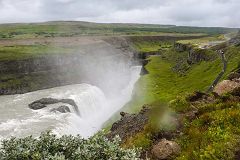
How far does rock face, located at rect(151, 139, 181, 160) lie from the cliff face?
7056 cm

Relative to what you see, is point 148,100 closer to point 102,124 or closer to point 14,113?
point 102,124

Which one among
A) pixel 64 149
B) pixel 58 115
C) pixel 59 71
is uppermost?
pixel 64 149

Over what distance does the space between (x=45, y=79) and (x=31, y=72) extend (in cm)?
A: 636

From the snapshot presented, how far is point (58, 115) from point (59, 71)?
46.8m

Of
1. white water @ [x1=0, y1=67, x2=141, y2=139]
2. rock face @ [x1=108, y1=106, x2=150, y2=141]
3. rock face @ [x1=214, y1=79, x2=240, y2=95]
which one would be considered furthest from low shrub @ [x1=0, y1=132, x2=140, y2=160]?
white water @ [x1=0, y1=67, x2=141, y2=139]

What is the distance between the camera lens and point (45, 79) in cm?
9512

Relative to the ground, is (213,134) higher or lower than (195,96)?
higher

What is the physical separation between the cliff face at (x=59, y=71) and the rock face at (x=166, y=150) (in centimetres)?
7056

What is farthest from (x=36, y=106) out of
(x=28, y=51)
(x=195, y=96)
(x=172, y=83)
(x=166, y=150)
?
(x=28, y=51)

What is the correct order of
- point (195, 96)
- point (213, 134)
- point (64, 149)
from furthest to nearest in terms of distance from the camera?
point (195, 96) < point (213, 134) < point (64, 149)

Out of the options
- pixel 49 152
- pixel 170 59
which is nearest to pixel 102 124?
pixel 49 152

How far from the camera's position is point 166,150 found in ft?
62.8

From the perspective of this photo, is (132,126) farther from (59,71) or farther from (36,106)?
(59,71)

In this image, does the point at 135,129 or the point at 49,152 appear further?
the point at 135,129
